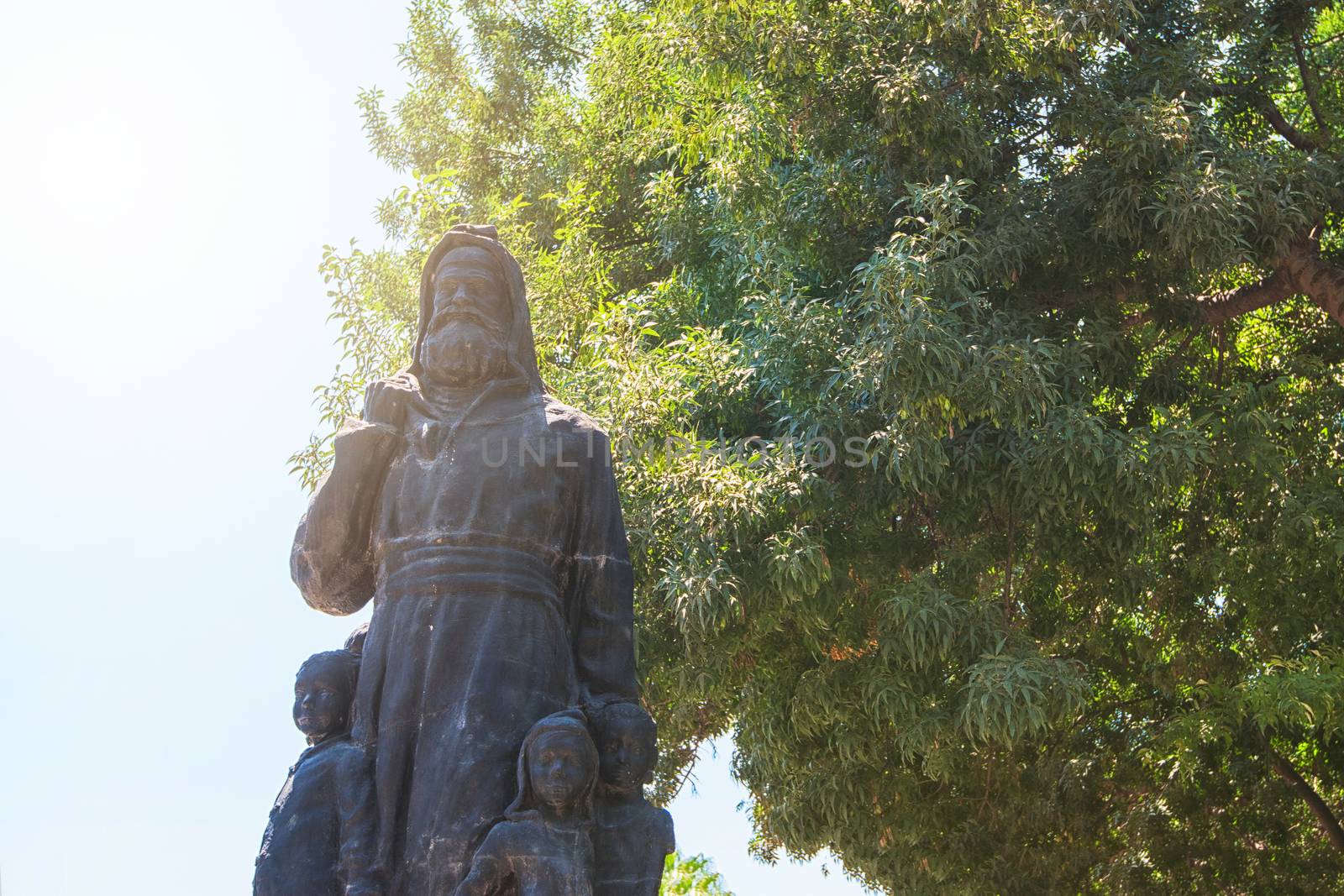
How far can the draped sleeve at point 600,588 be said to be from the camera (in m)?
4.17

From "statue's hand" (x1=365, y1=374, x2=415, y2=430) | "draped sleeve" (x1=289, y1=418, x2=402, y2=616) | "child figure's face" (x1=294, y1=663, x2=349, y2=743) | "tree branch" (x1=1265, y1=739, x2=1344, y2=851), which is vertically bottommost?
"child figure's face" (x1=294, y1=663, x2=349, y2=743)

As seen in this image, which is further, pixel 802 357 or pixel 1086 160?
pixel 1086 160

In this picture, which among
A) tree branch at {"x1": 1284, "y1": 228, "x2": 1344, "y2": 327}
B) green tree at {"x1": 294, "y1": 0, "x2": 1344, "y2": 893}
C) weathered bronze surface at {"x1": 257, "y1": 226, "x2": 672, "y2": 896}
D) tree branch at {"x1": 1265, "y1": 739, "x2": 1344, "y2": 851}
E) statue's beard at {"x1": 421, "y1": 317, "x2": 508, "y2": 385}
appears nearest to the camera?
weathered bronze surface at {"x1": 257, "y1": 226, "x2": 672, "y2": 896}

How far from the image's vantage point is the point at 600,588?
14.0 ft

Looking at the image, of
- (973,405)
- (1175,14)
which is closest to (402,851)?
(973,405)

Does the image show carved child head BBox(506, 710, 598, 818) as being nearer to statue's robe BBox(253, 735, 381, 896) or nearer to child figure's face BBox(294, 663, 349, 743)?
statue's robe BBox(253, 735, 381, 896)

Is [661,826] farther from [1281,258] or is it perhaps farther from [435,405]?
[1281,258]

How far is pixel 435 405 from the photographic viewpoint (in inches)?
174

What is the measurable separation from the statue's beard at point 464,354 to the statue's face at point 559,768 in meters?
1.22

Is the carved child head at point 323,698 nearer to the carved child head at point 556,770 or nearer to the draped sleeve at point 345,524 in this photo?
the draped sleeve at point 345,524

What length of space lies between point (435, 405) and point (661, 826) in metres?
1.42

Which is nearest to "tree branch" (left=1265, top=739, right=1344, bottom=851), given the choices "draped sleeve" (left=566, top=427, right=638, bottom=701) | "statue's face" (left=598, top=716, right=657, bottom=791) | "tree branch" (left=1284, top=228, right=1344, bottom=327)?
"tree branch" (left=1284, top=228, right=1344, bottom=327)

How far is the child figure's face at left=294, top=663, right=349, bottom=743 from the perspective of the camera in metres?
4.04

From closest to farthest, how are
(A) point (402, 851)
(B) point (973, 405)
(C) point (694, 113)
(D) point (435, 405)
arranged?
(A) point (402, 851) < (D) point (435, 405) < (B) point (973, 405) < (C) point (694, 113)
